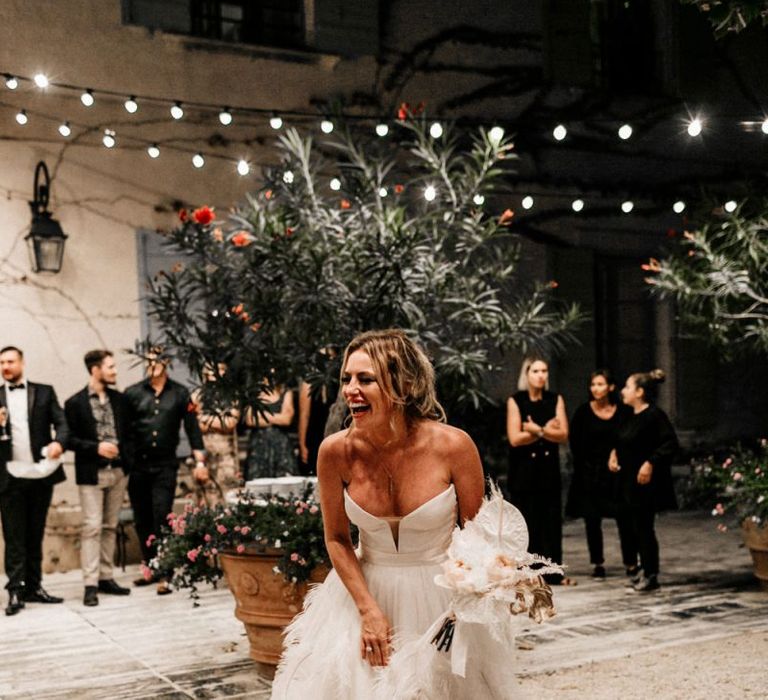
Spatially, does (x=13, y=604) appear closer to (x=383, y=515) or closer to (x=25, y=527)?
(x=25, y=527)

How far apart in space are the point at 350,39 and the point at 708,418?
6011 millimetres

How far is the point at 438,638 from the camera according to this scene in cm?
300

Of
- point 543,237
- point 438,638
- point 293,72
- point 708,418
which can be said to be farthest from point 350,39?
point 438,638

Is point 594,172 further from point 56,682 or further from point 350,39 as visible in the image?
point 56,682

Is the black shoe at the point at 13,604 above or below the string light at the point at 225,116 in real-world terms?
below

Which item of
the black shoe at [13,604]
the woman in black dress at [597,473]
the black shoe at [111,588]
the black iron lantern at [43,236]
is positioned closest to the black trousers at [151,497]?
the black shoe at [111,588]

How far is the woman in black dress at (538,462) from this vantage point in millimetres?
8023

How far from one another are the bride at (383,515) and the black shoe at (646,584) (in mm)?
4790

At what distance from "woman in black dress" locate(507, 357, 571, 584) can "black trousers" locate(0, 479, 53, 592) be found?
3.43 meters

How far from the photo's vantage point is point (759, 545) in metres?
7.54

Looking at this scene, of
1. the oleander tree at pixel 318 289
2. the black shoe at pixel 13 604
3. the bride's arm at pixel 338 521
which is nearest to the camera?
the bride's arm at pixel 338 521

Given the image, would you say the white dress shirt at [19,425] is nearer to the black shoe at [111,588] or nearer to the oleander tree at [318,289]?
the black shoe at [111,588]

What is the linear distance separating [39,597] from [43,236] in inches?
116

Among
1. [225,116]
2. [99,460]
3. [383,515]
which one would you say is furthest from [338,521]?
[225,116]
